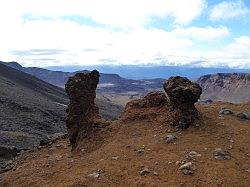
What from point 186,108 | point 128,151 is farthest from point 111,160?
point 186,108

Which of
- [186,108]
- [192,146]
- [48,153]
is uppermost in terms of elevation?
[186,108]

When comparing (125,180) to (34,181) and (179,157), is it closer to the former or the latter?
(179,157)

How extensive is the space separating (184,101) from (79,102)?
778 cm

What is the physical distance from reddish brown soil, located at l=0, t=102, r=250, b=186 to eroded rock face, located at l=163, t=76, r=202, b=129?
55 centimetres

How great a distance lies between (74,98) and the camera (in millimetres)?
29484

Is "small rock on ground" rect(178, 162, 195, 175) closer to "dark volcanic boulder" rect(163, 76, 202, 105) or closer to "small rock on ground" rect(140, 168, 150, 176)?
"small rock on ground" rect(140, 168, 150, 176)

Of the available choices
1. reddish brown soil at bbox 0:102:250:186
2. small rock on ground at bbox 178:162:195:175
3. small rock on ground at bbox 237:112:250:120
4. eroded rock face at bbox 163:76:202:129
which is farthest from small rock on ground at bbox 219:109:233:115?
small rock on ground at bbox 178:162:195:175

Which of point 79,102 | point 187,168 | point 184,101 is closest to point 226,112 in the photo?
point 184,101

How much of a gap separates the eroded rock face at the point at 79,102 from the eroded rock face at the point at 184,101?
602 centimetres

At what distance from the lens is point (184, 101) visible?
24797 millimetres

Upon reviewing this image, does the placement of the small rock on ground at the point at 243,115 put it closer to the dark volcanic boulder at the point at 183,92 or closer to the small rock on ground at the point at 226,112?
the small rock on ground at the point at 226,112

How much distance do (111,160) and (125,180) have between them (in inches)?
90.9

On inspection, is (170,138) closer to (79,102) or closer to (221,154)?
(221,154)

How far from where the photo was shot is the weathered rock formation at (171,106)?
2455cm
